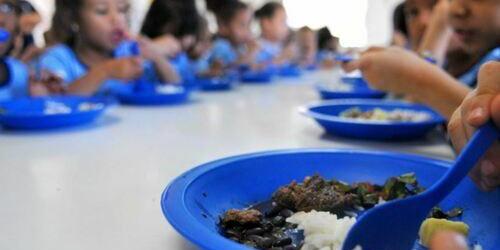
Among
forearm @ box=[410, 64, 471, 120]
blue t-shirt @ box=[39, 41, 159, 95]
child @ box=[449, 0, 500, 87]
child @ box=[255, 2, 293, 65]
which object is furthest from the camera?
child @ box=[255, 2, 293, 65]

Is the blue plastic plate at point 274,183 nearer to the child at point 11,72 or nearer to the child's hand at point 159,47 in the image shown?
the child at point 11,72

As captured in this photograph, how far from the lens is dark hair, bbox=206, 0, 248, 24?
2.91 meters

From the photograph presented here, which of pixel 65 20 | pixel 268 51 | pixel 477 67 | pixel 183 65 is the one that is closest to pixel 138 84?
pixel 65 20

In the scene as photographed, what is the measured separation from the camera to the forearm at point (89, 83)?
56.3 inches

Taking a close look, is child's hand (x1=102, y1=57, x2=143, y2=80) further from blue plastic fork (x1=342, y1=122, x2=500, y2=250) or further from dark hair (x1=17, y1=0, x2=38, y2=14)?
blue plastic fork (x1=342, y1=122, x2=500, y2=250)

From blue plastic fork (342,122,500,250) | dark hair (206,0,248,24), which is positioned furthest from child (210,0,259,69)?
blue plastic fork (342,122,500,250)

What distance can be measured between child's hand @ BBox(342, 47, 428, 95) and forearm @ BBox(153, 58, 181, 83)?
1.25 metres

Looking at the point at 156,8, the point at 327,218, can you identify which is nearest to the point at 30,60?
the point at 156,8

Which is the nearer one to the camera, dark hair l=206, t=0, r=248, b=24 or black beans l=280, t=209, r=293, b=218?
black beans l=280, t=209, r=293, b=218

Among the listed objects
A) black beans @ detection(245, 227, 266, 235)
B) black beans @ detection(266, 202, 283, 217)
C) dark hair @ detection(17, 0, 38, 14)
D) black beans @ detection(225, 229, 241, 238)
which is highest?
dark hair @ detection(17, 0, 38, 14)

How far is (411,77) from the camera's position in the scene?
2.61 feet

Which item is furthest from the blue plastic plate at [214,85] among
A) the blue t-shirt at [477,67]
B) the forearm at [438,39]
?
the blue t-shirt at [477,67]

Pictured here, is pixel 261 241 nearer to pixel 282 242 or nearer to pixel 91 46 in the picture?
pixel 282 242

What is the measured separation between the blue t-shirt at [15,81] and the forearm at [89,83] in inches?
6.3
